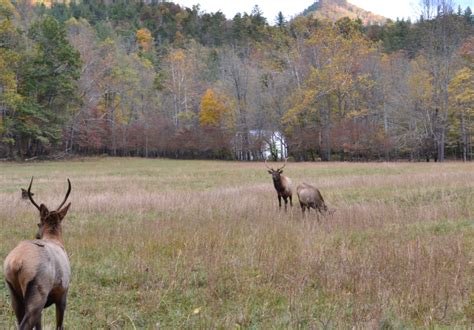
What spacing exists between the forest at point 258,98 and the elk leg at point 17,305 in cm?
4497

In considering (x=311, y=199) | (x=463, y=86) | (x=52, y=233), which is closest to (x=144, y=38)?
(x=463, y=86)

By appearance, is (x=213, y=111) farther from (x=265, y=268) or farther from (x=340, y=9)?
(x=340, y=9)

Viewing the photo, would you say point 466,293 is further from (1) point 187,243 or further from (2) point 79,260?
(2) point 79,260

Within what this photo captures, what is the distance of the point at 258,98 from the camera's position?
194 ft

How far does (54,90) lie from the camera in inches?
2074

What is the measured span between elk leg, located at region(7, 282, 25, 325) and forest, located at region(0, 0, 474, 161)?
45.0 metres

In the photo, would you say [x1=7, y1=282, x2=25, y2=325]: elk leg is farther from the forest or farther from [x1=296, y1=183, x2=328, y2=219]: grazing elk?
the forest

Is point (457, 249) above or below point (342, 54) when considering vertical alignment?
below

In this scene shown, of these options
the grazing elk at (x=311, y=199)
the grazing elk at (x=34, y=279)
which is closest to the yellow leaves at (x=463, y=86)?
the grazing elk at (x=311, y=199)

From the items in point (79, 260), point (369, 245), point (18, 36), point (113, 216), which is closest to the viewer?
point (79, 260)

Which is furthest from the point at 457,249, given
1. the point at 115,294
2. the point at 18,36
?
the point at 18,36

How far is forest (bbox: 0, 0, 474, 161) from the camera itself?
154ft

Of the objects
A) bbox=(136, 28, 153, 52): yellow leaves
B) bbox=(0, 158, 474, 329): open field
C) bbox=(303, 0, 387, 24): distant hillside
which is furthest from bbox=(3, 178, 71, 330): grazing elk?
bbox=(303, 0, 387, 24): distant hillside

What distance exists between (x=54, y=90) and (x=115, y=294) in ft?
169
